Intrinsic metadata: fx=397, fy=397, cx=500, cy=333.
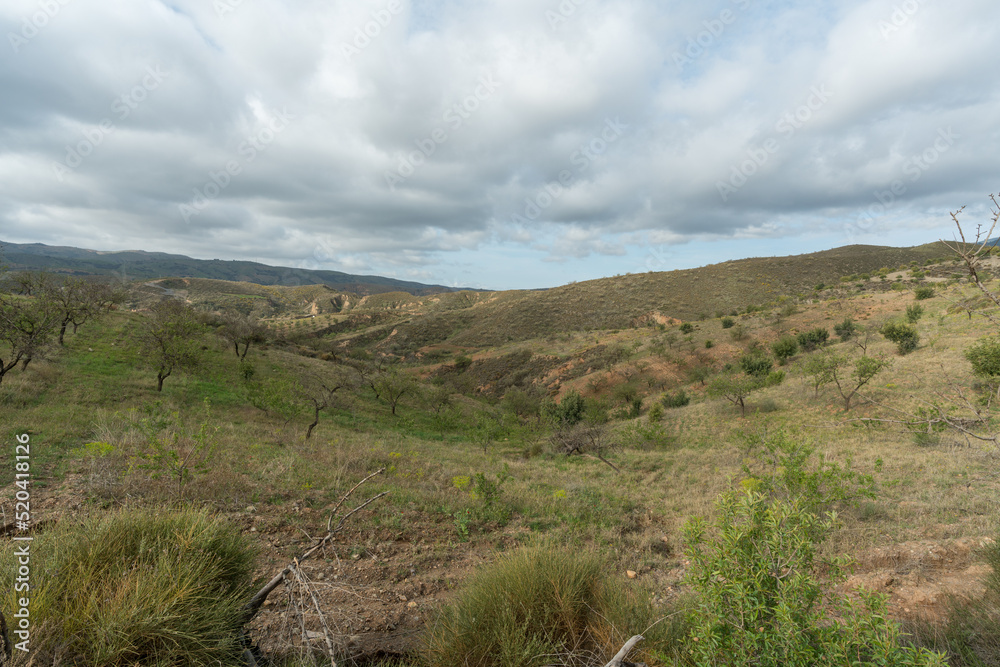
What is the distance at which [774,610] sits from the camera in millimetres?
2072

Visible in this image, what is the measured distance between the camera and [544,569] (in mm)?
3211

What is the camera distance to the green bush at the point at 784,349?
25.2 m

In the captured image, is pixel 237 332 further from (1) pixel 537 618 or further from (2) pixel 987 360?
(2) pixel 987 360

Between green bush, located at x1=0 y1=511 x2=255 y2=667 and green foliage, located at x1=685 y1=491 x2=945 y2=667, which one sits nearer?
green foliage, located at x1=685 y1=491 x2=945 y2=667

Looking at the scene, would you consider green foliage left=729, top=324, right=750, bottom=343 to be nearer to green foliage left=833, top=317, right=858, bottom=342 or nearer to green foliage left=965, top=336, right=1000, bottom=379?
green foliage left=833, top=317, right=858, bottom=342

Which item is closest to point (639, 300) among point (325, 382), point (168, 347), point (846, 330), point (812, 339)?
point (812, 339)

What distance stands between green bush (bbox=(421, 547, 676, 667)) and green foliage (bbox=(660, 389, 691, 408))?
2252 centimetres

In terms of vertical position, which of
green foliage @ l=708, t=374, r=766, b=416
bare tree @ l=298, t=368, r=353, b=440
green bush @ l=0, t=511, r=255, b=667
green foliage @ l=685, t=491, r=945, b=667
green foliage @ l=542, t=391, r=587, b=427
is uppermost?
green foliage @ l=685, t=491, r=945, b=667

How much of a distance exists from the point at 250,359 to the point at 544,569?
28.2m

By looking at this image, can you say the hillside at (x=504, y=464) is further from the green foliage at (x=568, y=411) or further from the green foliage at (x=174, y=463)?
the green foliage at (x=568, y=411)

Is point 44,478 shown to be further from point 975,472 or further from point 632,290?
point 632,290

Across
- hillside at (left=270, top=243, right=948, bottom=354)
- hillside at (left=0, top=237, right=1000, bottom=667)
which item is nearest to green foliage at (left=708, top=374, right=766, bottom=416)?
hillside at (left=0, top=237, right=1000, bottom=667)

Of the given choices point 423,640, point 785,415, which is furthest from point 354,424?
point 785,415

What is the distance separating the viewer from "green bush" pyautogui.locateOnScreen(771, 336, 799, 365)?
992 inches
